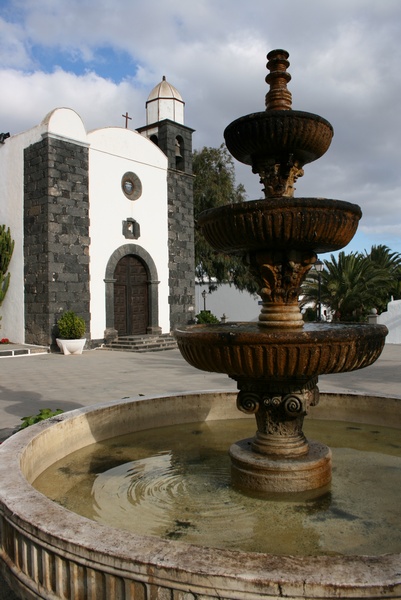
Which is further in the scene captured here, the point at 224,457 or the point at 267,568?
the point at 224,457

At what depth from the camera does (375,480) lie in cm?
364

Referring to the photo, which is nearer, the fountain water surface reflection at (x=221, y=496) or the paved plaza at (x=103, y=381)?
the fountain water surface reflection at (x=221, y=496)

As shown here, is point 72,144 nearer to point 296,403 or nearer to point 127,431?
point 127,431

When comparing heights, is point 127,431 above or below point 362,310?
below

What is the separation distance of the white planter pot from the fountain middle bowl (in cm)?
1201

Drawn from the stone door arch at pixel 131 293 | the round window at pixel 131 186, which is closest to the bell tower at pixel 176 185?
the stone door arch at pixel 131 293

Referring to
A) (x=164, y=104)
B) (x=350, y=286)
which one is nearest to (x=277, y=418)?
(x=164, y=104)

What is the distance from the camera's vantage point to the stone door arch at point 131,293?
54.7ft

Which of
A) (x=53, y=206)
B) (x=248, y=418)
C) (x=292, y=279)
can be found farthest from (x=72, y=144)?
(x=292, y=279)

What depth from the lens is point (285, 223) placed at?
3064mm

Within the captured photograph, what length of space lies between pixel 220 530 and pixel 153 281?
15.6 meters

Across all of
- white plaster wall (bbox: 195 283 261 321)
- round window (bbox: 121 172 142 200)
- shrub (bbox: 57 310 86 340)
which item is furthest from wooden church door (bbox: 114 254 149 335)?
white plaster wall (bbox: 195 283 261 321)

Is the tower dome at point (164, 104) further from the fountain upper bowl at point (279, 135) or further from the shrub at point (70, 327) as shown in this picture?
the fountain upper bowl at point (279, 135)

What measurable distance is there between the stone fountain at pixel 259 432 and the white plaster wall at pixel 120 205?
11843 mm
